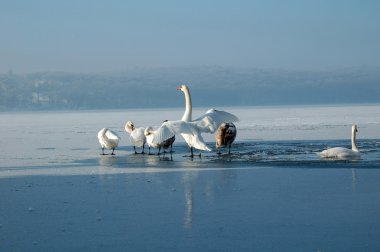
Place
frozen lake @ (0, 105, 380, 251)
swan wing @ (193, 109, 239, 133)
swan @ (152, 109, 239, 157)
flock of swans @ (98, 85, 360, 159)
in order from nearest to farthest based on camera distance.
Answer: frozen lake @ (0, 105, 380, 251) → flock of swans @ (98, 85, 360, 159) → swan @ (152, 109, 239, 157) → swan wing @ (193, 109, 239, 133)

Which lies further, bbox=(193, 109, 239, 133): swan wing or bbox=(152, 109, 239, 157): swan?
bbox=(193, 109, 239, 133): swan wing

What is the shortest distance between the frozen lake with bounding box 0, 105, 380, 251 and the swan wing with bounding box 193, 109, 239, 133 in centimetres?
69

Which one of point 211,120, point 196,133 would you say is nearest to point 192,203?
point 196,133

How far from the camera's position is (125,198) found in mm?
8211

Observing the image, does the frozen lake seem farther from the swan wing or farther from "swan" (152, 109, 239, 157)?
the swan wing

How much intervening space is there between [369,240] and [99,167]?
24.3ft

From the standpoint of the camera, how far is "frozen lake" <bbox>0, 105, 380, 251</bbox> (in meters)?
5.77

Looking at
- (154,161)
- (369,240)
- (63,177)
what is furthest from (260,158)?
(369,240)

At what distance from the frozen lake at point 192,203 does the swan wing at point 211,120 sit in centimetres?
69

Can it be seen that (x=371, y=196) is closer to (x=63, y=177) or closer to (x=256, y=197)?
(x=256, y=197)

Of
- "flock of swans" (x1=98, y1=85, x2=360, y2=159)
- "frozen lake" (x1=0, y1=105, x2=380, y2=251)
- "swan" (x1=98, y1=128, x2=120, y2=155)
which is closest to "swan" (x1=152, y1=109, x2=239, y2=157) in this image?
"flock of swans" (x1=98, y1=85, x2=360, y2=159)

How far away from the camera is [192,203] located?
25.2 feet

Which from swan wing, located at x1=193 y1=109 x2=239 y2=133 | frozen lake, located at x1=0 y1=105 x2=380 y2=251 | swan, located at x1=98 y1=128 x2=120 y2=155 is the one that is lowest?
frozen lake, located at x1=0 y1=105 x2=380 y2=251

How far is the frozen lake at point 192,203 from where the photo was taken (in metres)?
5.77
